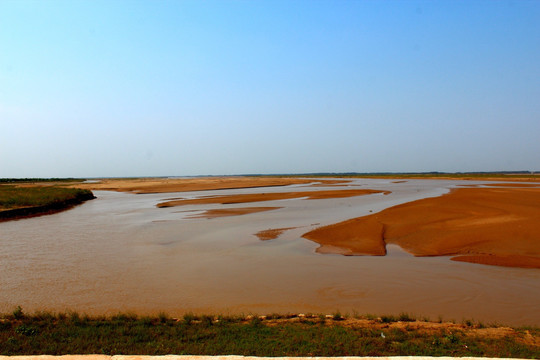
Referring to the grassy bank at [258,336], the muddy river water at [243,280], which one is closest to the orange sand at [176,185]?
the muddy river water at [243,280]

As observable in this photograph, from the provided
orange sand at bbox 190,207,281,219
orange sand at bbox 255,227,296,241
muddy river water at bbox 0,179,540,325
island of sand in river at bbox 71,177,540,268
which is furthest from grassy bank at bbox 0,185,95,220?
island of sand in river at bbox 71,177,540,268

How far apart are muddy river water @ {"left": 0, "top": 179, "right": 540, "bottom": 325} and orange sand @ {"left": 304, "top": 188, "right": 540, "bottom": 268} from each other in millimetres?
994

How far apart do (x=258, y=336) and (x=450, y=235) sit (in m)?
14.1

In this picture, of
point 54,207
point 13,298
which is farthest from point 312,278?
point 54,207

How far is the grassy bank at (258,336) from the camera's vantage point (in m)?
6.06

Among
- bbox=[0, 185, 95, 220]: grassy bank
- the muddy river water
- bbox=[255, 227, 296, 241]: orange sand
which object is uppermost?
bbox=[0, 185, 95, 220]: grassy bank

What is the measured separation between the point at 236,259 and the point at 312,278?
Result: 398 centimetres

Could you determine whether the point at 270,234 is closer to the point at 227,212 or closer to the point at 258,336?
the point at 227,212

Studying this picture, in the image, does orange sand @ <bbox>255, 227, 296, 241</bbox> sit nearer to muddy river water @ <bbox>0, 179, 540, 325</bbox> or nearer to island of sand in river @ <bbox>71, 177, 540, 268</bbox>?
island of sand in river @ <bbox>71, 177, 540, 268</bbox>

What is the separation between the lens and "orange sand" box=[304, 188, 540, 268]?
14.4 meters

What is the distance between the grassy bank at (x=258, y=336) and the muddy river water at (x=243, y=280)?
54.6 inches

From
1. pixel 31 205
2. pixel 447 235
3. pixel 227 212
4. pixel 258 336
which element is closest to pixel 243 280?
pixel 258 336

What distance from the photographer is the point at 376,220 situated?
22312mm

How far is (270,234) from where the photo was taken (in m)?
19.7
